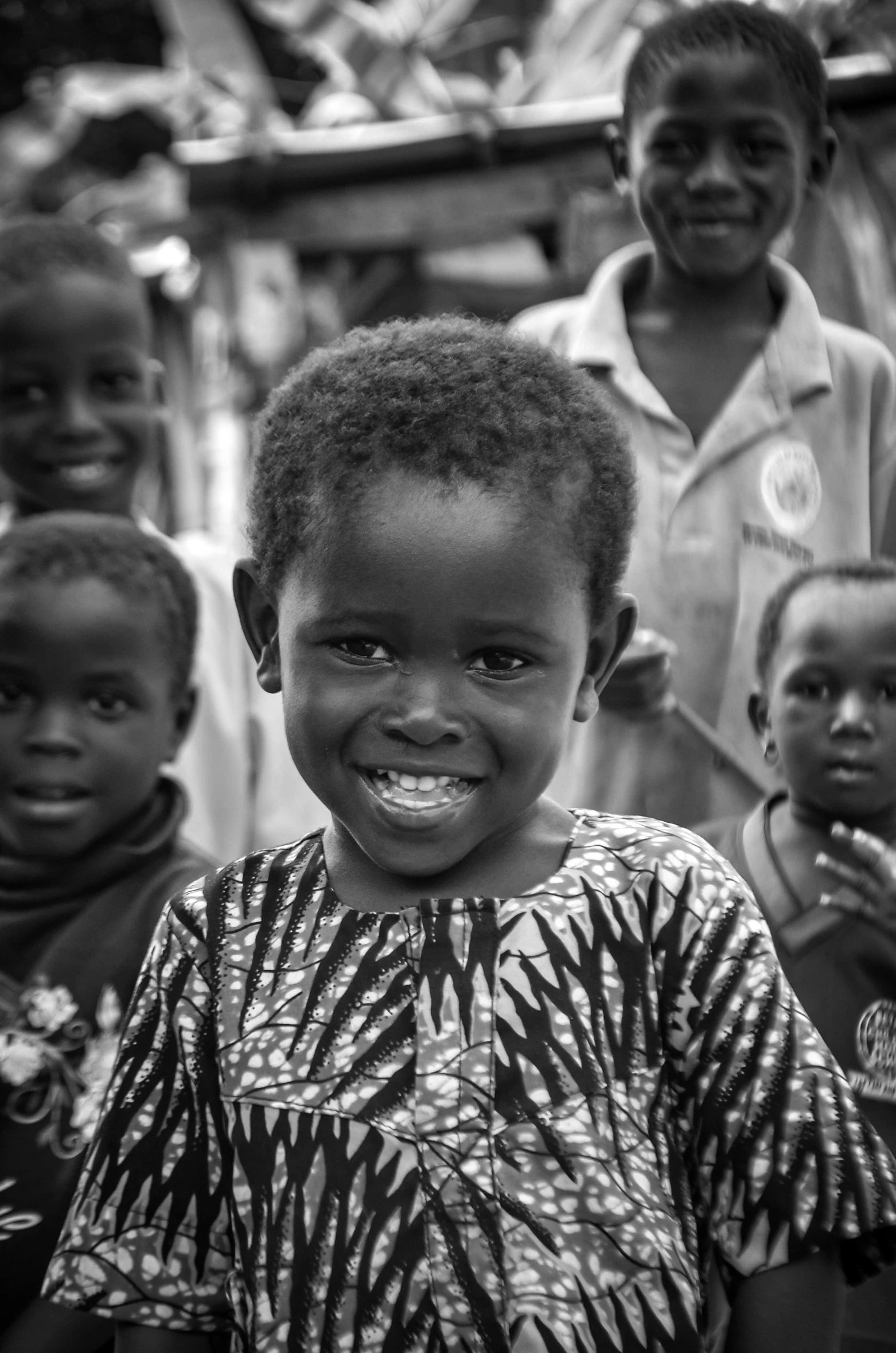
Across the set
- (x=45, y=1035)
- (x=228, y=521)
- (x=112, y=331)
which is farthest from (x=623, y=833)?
(x=228, y=521)

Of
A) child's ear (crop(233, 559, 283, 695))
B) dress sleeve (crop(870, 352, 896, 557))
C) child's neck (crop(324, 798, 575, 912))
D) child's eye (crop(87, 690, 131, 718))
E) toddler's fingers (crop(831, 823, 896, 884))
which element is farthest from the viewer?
dress sleeve (crop(870, 352, 896, 557))

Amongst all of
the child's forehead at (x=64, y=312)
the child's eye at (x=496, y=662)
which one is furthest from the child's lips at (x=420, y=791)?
the child's forehead at (x=64, y=312)

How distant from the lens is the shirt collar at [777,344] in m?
2.58

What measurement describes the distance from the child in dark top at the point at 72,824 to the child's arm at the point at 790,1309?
0.99 metres

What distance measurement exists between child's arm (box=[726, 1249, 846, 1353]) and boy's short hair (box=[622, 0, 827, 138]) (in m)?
1.95

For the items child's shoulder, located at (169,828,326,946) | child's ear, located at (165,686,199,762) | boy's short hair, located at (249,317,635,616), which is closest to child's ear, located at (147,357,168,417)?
child's ear, located at (165,686,199,762)

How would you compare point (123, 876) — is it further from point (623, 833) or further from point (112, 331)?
point (112, 331)

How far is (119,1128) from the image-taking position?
1.47 meters

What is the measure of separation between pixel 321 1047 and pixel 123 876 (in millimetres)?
928

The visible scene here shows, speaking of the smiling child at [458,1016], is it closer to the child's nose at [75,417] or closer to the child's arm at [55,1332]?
the child's arm at [55,1332]

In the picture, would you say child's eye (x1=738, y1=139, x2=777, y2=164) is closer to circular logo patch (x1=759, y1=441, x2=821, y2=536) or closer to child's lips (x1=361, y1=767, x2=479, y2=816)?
circular logo patch (x1=759, y1=441, x2=821, y2=536)

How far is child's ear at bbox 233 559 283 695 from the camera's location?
1540 millimetres

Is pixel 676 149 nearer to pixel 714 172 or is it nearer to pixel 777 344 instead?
pixel 714 172

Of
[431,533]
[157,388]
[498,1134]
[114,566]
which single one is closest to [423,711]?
[431,533]
